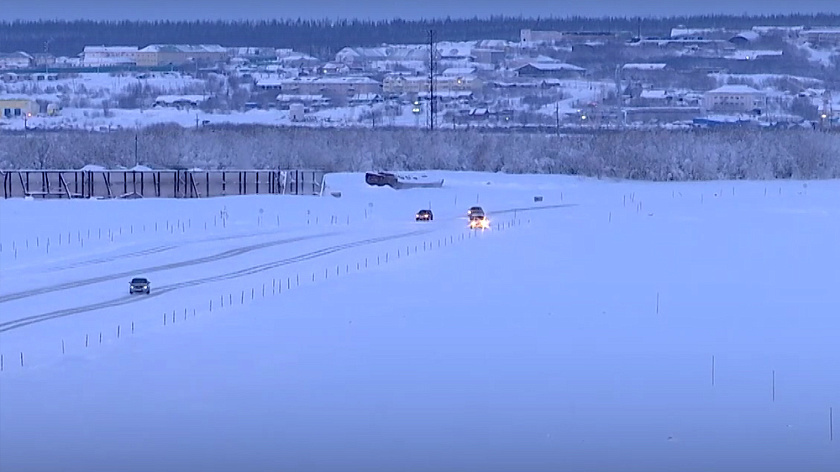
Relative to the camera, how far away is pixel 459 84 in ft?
372

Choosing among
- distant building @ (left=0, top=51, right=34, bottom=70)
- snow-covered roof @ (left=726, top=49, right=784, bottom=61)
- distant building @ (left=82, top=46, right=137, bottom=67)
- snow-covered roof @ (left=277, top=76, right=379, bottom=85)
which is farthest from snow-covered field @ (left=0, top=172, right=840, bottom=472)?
distant building @ (left=82, top=46, right=137, bottom=67)

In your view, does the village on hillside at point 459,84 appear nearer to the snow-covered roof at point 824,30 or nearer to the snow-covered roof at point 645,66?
the snow-covered roof at point 645,66

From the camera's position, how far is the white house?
Result: 319ft

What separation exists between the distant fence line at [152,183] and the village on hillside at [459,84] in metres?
20.6

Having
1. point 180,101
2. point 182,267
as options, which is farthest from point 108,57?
point 182,267

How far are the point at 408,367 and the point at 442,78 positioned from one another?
99221 mm

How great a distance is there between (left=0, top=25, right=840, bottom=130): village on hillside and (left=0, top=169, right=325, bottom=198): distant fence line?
20.6 metres

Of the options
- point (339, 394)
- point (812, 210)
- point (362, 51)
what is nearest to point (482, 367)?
point (339, 394)

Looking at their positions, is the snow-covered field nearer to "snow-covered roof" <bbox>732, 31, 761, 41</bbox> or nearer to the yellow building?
the yellow building

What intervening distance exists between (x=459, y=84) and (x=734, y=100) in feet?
74.5

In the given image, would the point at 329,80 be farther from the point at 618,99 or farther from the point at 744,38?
the point at 744,38

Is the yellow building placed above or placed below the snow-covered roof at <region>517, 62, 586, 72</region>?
below

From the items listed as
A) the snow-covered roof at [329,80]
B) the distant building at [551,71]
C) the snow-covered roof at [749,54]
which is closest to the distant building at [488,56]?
the distant building at [551,71]

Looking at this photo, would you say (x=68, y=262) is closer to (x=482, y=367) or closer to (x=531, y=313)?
(x=531, y=313)
